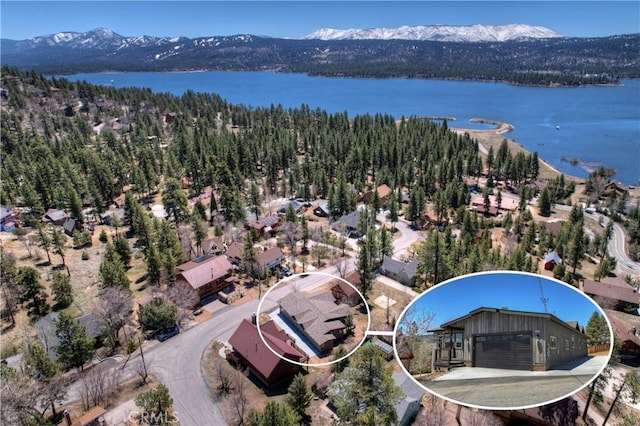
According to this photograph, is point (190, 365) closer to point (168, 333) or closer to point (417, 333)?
point (168, 333)

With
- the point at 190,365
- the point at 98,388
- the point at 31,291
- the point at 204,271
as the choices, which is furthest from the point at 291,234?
the point at 98,388

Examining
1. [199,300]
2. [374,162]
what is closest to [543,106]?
[374,162]

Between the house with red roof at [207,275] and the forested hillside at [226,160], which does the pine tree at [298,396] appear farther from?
the forested hillside at [226,160]

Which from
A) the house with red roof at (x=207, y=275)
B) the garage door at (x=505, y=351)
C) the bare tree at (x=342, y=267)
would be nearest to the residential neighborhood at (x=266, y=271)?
the garage door at (x=505, y=351)

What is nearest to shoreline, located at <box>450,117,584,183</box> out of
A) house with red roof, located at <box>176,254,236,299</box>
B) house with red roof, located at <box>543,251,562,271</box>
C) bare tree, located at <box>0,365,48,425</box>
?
house with red roof, located at <box>543,251,562,271</box>

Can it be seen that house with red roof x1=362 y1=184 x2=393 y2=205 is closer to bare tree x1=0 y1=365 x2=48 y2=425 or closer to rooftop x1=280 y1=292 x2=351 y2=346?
rooftop x1=280 y1=292 x2=351 y2=346

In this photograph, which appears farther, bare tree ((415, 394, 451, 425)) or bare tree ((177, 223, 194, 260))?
bare tree ((177, 223, 194, 260))
